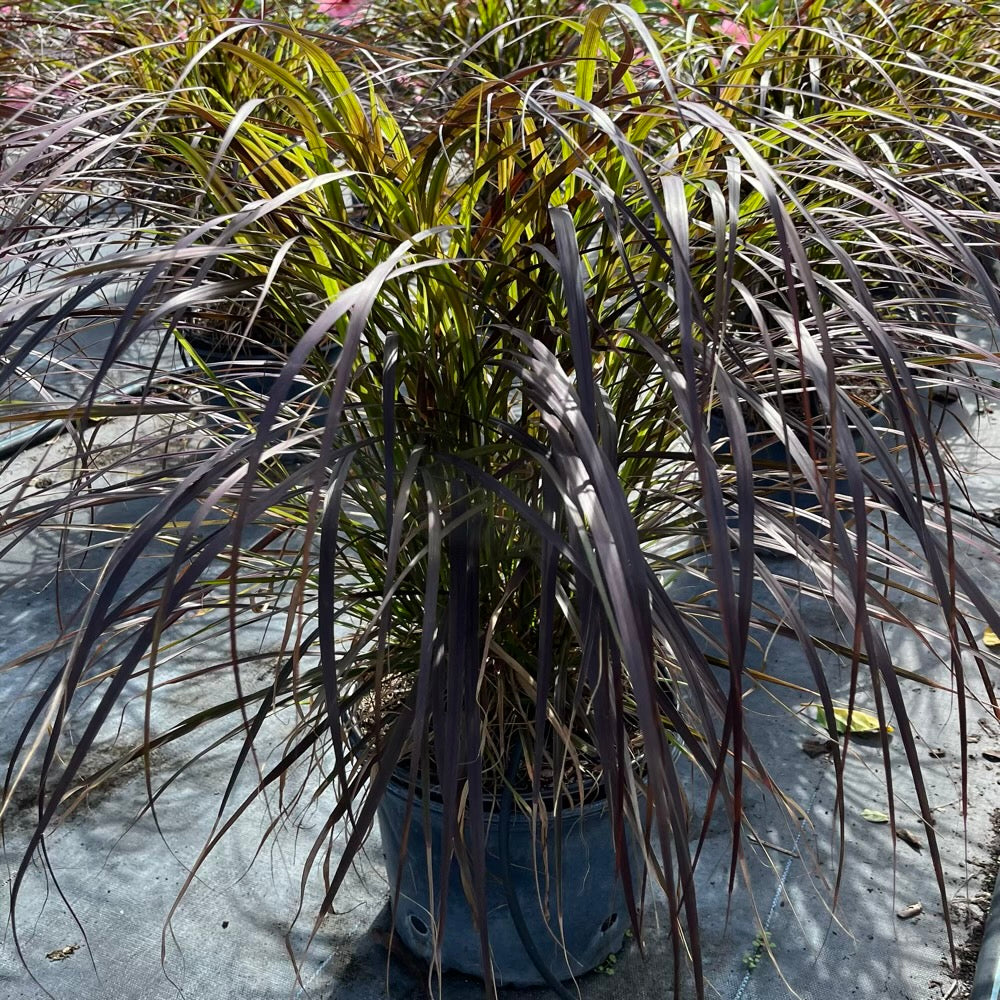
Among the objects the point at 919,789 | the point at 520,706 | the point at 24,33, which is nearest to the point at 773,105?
the point at 520,706

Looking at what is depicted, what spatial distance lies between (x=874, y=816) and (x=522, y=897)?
566mm

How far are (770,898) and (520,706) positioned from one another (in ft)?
1.69

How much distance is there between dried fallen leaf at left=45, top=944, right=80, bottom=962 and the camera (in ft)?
4.14

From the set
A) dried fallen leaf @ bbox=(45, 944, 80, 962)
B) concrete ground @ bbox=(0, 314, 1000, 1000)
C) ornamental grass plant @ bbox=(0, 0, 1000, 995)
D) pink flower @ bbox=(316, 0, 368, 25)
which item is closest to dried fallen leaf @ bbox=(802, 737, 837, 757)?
concrete ground @ bbox=(0, 314, 1000, 1000)

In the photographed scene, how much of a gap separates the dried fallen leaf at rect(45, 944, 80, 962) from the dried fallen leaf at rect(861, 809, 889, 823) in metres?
0.99

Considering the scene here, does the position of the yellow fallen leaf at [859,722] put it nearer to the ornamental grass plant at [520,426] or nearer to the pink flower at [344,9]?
the ornamental grass plant at [520,426]

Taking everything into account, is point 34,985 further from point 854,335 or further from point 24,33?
point 24,33

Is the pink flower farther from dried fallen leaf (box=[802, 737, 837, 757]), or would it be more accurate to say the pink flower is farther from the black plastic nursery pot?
the black plastic nursery pot

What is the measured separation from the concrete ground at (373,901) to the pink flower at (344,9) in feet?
5.22

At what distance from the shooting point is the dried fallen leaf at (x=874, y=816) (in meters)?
1.44

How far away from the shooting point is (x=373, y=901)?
1.35 metres

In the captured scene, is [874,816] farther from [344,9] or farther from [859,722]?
[344,9]

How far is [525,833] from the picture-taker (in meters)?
1.08

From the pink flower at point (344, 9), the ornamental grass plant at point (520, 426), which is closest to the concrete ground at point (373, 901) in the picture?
the ornamental grass plant at point (520, 426)
